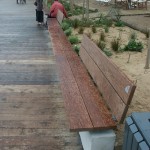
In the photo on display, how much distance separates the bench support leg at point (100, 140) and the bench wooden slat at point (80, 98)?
10 cm

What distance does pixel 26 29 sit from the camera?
1209 centimetres

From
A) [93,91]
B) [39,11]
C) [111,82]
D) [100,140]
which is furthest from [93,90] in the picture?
[39,11]

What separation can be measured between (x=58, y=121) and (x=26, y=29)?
7.82 metres

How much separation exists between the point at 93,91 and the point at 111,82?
0.56 m

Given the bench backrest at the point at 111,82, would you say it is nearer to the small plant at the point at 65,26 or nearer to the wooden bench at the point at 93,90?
the wooden bench at the point at 93,90

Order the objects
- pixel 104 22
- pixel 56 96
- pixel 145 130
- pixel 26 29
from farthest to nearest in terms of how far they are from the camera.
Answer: pixel 104 22 < pixel 26 29 < pixel 56 96 < pixel 145 130

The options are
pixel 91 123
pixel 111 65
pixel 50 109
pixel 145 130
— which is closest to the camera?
pixel 145 130

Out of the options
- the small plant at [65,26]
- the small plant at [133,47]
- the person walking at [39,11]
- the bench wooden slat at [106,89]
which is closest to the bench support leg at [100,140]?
the bench wooden slat at [106,89]

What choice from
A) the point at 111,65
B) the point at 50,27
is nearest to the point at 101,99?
the point at 111,65

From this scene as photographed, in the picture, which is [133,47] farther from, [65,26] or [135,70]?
[65,26]

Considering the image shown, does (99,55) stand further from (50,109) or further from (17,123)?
(17,123)

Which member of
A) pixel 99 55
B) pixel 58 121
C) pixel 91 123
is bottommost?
pixel 58 121

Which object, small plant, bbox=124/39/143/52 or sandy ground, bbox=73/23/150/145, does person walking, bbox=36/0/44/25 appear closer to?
sandy ground, bbox=73/23/150/145

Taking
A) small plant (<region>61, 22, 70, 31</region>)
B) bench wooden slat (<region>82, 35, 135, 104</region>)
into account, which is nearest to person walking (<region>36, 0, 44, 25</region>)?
small plant (<region>61, 22, 70, 31</region>)
